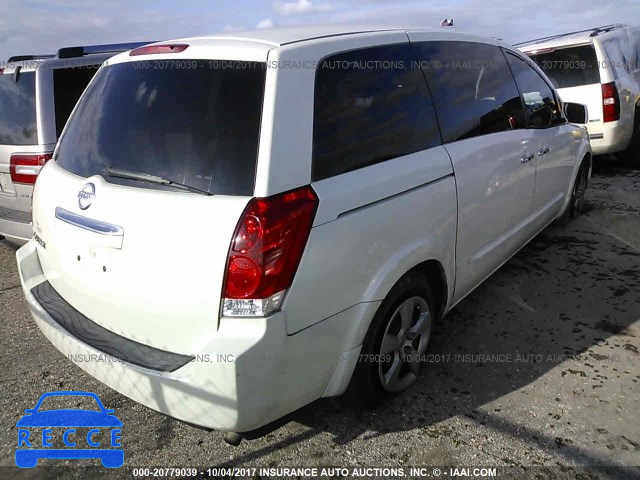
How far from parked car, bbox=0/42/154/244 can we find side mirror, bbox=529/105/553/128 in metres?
3.62

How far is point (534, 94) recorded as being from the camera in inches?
154

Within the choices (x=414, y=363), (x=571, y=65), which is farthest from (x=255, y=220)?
(x=571, y=65)

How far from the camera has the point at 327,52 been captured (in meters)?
2.13

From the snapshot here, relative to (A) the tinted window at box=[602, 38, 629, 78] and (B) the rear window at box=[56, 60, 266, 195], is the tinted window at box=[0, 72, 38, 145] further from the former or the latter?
(A) the tinted window at box=[602, 38, 629, 78]

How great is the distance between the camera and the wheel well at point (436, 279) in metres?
2.58

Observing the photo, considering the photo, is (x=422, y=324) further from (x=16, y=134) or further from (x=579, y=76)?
(x=579, y=76)

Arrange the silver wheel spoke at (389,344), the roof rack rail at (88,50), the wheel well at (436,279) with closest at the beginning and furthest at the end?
the silver wheel spoke at (389,344) < the wheel well at (436,279) < the roof rack rail at (88,50)

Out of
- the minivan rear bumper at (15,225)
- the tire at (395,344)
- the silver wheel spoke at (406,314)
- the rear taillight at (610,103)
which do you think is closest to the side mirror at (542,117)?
the tire at (395,344)

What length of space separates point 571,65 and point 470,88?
4.77 metres

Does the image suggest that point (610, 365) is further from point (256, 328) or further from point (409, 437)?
point (256, 328)

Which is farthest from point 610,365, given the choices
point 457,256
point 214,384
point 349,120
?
point 214,384

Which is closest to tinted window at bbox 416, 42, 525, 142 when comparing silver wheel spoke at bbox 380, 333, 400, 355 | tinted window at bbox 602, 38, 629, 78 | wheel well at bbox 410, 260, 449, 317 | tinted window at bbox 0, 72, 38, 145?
wheel well at bbox 410, 260, 449, 317

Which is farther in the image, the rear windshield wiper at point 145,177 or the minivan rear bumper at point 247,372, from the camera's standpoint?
the rear windshield wiper at point 145,177

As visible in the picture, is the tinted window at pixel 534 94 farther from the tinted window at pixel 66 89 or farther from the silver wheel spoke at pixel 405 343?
the tinted window at pixel 66 89
